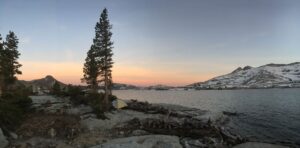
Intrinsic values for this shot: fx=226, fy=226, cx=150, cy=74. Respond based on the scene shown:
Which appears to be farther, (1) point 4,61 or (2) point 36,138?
(1) point 4,61

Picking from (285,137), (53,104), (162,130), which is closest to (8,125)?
(53,104)

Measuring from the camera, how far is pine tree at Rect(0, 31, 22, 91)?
149ft

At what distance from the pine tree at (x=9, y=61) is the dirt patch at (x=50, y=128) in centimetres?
2310

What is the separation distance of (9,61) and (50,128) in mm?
29472

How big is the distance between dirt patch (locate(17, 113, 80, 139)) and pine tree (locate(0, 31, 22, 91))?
910 inches

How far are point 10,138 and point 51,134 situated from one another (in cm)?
376

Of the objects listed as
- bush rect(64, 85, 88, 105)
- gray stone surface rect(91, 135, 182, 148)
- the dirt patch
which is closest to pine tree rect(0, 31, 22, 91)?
bush rect(64, 85, 88, 105)

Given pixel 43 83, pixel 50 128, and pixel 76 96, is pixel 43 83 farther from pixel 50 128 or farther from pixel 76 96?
pixel 50 128

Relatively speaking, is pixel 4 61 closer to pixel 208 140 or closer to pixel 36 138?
pixel 36 138

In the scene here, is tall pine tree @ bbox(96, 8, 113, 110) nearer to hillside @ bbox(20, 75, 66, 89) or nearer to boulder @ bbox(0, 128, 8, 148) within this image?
boulder @ bbox(0, 128, 8, 148)

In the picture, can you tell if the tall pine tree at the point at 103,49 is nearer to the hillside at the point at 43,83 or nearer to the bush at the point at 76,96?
the bush at the point at 76,96

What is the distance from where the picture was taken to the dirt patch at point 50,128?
24422 millimetres

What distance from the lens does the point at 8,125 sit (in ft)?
80.5

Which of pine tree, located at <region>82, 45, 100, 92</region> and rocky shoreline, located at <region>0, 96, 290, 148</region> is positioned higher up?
pine tree, located at <region>82, 45, 100, 92</region>
